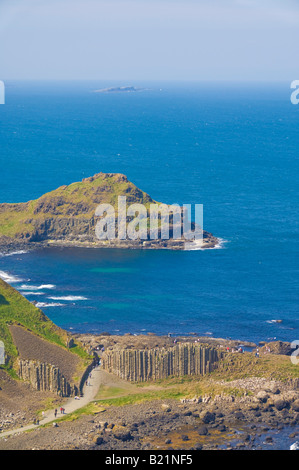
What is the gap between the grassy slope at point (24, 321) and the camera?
418 feet

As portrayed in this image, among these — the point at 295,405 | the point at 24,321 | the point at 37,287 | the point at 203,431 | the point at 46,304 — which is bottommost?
the point at 203,431

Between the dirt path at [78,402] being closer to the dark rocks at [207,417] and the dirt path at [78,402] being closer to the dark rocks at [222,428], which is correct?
the dark rocks at [207,417]

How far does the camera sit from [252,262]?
189125mm

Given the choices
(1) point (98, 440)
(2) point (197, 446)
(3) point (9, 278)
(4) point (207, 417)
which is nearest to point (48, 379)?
(1) point (98, 440)

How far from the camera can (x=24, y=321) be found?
130 m

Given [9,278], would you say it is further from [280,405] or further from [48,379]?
[280,405]

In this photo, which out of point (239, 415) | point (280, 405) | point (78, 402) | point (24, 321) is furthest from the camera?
point (24, 321)

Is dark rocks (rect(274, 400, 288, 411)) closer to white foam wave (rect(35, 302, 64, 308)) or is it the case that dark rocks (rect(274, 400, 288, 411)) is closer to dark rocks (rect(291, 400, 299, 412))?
dark rocks (rect(291, 400, 299, 412))

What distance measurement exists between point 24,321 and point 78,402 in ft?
62.7

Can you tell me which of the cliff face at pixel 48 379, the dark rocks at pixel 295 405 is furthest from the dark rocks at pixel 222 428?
the cliff face at pixel 48 379

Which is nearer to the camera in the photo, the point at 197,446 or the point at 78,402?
the point at 197,446

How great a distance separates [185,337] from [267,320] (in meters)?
17.3

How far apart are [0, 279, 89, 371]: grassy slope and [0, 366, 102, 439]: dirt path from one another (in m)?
4.99
